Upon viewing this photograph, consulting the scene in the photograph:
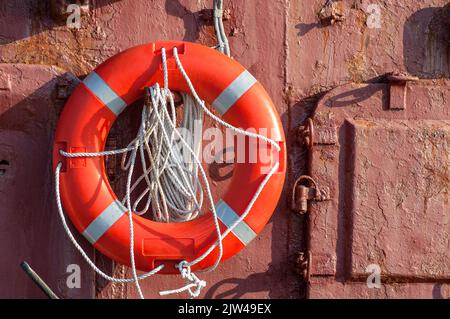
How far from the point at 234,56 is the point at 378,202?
2.27 ft

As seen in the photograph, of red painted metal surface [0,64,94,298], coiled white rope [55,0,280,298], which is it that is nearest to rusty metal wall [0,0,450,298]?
red painted metal surface [0,64,94,298]

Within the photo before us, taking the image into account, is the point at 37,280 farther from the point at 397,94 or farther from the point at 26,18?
the point at 397,94

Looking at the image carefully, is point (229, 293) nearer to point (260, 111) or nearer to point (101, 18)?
point (260, 111)

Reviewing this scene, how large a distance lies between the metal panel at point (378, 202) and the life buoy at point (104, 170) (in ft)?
0.74

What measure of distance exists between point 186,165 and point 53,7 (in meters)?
0.67

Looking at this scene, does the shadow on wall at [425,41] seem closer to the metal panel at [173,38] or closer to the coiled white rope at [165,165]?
the metal panel at [173,38]

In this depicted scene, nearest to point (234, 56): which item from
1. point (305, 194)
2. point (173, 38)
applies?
point (173, 38)

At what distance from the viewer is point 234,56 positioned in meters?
2.23

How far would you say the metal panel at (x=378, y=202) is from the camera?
219 centimetres

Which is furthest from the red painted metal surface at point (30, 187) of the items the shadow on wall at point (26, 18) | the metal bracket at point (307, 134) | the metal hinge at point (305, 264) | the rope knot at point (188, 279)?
the metal bracket at point (307, 134)

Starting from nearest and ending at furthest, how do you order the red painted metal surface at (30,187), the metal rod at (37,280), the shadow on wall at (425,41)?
1. the metal rod at (37,280)
2. the red painted metal surface at (30,187)
3. the shadow on wall at (425,41)

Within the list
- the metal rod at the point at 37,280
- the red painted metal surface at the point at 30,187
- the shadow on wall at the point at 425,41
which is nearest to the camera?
the metal rod at the point at 37,280

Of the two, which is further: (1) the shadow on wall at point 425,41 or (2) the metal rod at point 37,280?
(1) the shadow on wall at point 425,41

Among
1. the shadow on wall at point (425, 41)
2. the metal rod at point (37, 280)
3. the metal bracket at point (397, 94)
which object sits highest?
the shadow on wall at point (425, 41)
